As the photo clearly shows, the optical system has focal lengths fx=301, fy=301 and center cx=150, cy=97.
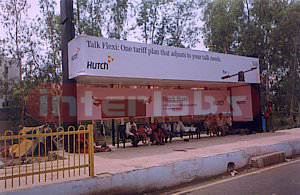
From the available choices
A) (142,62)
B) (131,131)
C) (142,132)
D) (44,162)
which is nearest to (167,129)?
(142,132)

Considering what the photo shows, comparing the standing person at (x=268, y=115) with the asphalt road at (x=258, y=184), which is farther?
the standing person at (x=268, y=115)

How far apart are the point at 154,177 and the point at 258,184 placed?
2.38 meters

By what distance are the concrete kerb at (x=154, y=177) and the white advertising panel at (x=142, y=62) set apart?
3937mm

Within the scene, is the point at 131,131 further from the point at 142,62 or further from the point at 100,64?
the point at 100,64

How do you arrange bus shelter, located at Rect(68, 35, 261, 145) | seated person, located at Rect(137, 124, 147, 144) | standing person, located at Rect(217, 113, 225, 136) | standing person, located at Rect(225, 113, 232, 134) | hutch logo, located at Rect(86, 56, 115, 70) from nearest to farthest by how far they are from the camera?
1. hutch logo, located at Rect(86, 56, 115, 70)
2. bus shelter, located at Rect(68, 35, 261, 145)
3. seated person, located at Rect(137, 124, 147, 144)
4. standing person, located at Rect(217, 113, 225, 136)
5. standing person, located at Rect(225, 113, 232, 134)

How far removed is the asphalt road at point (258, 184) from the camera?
625 centimetres

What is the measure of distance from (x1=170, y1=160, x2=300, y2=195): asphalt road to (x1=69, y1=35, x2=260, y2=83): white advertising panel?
4.71 m

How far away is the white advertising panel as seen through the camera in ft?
31.1

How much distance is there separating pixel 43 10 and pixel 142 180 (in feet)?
49.9

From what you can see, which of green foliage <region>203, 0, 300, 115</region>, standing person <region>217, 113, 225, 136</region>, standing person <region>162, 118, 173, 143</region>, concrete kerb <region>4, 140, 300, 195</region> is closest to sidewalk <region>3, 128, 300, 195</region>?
concrete kerb <region>4, 140, 300, 195</region>

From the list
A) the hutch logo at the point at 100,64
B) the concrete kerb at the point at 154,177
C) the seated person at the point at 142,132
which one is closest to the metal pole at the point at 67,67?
the hutch logo at the point at 100,64

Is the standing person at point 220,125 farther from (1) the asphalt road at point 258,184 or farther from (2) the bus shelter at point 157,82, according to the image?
(1) the asphalt road at point 258,184

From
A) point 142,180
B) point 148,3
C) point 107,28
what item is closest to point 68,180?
point 142,180

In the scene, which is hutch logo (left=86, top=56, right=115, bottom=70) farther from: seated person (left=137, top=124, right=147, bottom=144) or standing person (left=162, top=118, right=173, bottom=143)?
standing person (left=162, top=118, right=173, bottom=143)
